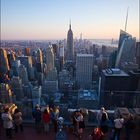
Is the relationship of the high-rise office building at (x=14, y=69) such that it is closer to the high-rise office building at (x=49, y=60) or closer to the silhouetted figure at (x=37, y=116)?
the high-rise office building at (x=49, y=60)

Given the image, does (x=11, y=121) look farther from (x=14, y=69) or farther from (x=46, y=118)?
(x=14, y=69)

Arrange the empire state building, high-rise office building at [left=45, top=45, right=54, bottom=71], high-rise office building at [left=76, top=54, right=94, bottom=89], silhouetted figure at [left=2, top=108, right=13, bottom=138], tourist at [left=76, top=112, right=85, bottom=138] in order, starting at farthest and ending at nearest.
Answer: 1. the empire state building
2. high-rise office building at [left=45, top=45, right=54, bottom=71]
3. high-rise office building at [left=76, top=54, right=94, bottom=89]
4. tourist at [left=76, top=112, right=85, bottom=138]
5. silhouetted figure at [left=2, top=108, right=13, bottom=138]

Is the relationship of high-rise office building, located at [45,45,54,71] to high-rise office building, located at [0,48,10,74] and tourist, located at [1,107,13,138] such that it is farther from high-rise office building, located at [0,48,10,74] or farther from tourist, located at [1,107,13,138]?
tourist, located at [1,107,13,138]

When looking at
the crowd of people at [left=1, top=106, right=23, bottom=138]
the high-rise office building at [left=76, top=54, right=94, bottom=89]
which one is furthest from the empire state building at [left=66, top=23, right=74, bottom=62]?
the crowd of people at [left=1, top=106, right=23, bottom=138]

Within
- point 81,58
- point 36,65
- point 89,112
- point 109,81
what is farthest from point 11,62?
point 89,112

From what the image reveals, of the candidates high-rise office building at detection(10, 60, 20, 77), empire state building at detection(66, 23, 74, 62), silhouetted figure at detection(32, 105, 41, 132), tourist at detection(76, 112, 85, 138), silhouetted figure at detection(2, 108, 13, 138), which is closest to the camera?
silhouetted figure at detection(2, 108, 13, 138)

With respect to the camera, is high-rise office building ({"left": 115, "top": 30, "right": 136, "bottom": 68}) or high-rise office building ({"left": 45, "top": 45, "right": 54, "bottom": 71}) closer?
high-rise office building ({"left": 115, "top": 30, "right": 136, "bottom": 68})

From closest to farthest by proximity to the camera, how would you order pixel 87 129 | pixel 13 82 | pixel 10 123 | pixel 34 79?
1. pixel 10 123
2. pixel 87 129
3. pixel 13 82
4. pixel 34 79

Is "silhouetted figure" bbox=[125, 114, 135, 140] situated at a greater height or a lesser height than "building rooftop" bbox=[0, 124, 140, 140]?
greater

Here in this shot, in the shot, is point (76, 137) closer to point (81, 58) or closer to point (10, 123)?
point (10, 123)
